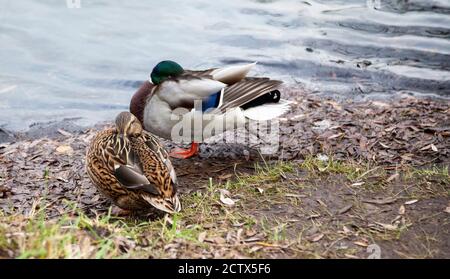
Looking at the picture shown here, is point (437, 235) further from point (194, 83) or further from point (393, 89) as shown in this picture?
point (393, 89)

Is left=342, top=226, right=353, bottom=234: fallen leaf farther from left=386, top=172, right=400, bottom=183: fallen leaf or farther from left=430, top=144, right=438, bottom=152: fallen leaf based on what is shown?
left=430, top=144, right=438, bottom=152: fallen leaf

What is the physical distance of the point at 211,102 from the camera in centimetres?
483

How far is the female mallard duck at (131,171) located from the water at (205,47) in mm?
2426

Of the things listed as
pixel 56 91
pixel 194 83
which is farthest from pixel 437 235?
pixel 56 91

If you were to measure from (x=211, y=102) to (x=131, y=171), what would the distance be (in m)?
1.33

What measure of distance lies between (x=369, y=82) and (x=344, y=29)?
186cm

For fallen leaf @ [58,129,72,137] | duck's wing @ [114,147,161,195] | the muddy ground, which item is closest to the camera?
the muddy ground

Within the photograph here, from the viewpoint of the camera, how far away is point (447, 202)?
155 inches

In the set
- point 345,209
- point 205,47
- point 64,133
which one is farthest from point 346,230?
point 205,47

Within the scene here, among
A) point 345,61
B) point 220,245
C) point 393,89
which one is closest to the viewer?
point 220,245

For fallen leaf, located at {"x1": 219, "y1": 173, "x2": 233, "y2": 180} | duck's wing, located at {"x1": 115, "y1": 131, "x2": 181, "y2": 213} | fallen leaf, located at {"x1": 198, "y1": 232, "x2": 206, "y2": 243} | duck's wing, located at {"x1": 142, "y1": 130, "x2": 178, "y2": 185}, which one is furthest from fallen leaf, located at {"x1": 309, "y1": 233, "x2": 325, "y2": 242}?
fallen leaf, located at {"x1": 219, "y1": 173, "x2": 233, "y2": 180}

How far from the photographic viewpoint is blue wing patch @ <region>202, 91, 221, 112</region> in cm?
480

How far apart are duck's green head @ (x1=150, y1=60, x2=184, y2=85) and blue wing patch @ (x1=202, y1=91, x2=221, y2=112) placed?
0.41 metres

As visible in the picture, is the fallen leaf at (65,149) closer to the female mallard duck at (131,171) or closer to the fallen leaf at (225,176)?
the female mallard duck at (131,171)
